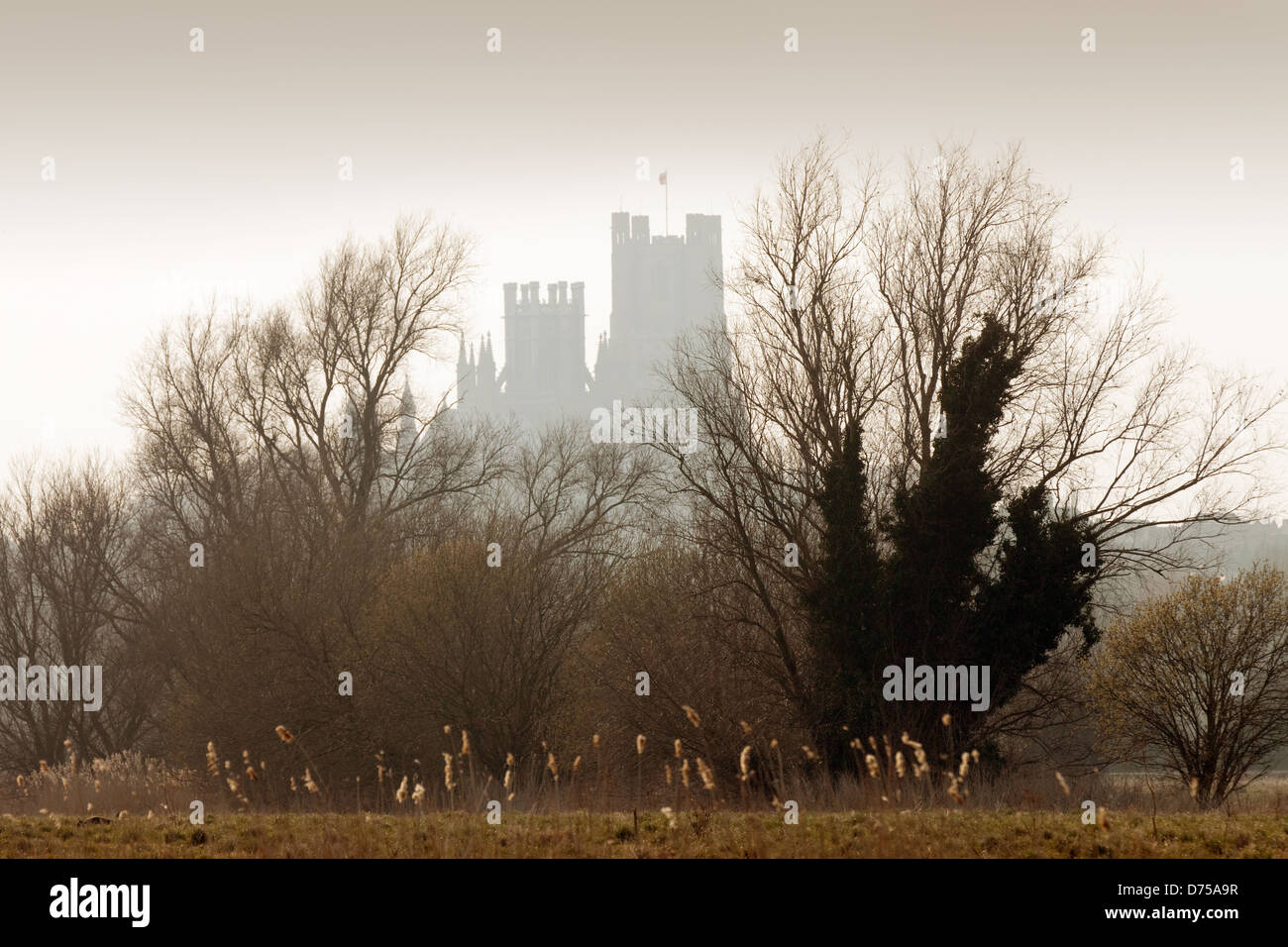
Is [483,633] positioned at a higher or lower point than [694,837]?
higher

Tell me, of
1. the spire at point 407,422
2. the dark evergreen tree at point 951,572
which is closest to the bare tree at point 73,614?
the spire at point 407,422

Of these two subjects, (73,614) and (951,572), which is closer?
(951,572)

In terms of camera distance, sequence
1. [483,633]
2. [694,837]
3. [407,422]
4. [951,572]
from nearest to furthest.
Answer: [694,837], [951,572], [483,633], [407,422]

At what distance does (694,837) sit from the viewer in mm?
9180

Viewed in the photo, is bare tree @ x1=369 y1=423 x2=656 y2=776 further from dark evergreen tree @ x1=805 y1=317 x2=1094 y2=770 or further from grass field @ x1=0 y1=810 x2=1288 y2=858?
grass field @ x1=0 y1=810 x2=1288 y2=858

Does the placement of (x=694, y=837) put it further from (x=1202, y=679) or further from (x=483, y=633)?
(x=1202, y=679)

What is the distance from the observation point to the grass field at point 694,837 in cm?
877

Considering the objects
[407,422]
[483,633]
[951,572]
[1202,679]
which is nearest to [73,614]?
[407,422]

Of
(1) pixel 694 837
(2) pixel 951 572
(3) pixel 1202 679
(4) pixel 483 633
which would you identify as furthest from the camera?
(3) pixel 1202 679

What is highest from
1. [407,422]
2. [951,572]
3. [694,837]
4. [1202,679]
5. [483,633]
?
[407,422]

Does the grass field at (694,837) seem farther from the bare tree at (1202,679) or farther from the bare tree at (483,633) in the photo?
the bare tree at (1202,679)

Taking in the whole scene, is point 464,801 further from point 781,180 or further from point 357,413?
point 357,413

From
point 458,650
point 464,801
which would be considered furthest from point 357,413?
point 464,801
